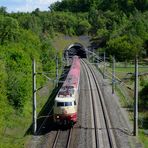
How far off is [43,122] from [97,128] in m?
5.63

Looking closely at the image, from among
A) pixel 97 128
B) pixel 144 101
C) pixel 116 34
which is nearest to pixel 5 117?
pixel 97 128

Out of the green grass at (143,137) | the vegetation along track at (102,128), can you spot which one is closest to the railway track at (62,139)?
the vegetation along track at (102,128)

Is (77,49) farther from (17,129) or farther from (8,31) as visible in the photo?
(17,129)

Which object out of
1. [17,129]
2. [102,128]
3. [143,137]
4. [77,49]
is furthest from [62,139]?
[77,49]

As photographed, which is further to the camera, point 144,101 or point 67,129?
point 144,101

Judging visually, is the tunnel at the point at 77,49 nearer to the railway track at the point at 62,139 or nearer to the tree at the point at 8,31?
the tree at the point at 8,31

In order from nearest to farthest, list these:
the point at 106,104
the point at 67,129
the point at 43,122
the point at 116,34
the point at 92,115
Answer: the point at 67,129 → the point at 43,122 → the point at 92,115 → the point at 106,104 → the point at 116,34

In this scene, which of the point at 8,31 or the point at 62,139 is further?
the point at 8,31

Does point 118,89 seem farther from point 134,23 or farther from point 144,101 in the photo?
point 134,23

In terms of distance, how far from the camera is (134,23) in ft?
458

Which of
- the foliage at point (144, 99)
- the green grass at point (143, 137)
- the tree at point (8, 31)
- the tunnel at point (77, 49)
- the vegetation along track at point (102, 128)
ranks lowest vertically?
the green grass at point (143, 137)

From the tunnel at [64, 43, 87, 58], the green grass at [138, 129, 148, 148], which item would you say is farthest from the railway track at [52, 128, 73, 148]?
the tunnel at [64, 43, 87, 58]

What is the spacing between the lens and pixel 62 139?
37312 millimetres

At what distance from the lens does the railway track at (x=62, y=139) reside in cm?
3566
